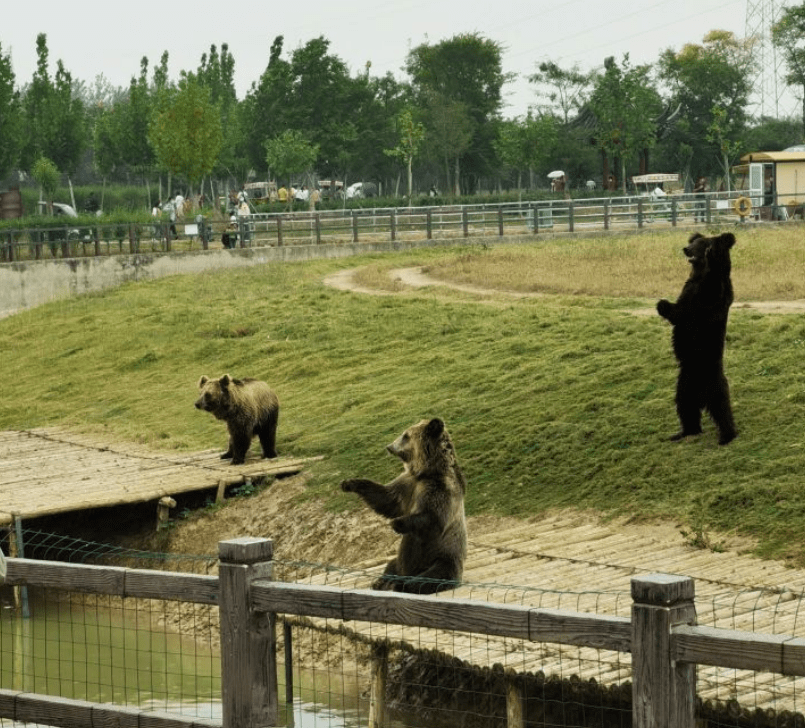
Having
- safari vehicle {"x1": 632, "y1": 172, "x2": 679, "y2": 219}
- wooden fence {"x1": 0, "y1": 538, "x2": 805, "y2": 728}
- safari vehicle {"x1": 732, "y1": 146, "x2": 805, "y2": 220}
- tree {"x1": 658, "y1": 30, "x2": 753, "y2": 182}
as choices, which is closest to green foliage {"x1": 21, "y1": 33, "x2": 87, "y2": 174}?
safari vehicle {"x1": 632, "y1": 172, "x2": 679, "y2": 219}

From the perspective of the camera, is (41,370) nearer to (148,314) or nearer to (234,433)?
(148,314)

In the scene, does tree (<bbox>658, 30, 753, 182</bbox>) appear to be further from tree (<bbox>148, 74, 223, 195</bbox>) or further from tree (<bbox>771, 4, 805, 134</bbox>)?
tree (<bbox>148, 74, 223, 195</bbox>)

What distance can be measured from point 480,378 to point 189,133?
38123 millimetres

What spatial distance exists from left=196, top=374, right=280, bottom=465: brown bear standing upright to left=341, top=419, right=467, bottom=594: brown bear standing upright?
7.23 m

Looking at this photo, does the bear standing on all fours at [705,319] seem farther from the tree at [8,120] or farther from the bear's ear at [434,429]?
the tree at [8,120]

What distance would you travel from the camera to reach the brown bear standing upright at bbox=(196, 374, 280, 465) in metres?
18.5

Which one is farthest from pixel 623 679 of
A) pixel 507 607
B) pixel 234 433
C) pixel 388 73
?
pixel 388 73

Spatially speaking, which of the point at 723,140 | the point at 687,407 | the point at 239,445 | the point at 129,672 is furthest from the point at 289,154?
the point at 129,672

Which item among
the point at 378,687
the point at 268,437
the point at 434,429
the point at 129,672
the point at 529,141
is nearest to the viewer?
the point at 378,687

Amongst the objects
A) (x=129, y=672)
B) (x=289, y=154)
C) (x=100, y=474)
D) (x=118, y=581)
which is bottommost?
(x=129, y=672)

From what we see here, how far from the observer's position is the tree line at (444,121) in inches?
2886

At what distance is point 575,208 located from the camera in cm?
4778

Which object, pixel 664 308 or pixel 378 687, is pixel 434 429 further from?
pixel 664 308

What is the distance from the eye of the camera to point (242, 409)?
1847 centimetres
